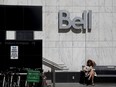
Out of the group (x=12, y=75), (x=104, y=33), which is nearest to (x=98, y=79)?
(x=104, y=33)

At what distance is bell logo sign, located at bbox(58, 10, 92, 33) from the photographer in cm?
2366

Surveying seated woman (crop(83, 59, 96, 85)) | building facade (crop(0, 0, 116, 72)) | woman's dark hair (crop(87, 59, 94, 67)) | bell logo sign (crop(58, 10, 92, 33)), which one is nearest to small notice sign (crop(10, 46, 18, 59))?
building facade (crop(0, 0, 116, 72))

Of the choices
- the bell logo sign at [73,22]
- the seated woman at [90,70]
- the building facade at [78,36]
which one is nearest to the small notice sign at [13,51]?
the building facade at [78,36]

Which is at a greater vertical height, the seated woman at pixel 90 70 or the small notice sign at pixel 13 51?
the small notice sign at pixel 13 51

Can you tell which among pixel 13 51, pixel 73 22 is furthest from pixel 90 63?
pixel 13 51

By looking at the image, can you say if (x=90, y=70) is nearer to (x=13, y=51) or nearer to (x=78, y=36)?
(x=78, y=36)

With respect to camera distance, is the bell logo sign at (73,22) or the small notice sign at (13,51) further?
the bell logo sign at (73,22)

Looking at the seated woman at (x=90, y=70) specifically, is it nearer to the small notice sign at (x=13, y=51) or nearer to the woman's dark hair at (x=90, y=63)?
the woman's dark hair at (x=90, y=63)

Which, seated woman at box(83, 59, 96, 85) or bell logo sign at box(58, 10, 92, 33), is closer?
seated woman at box(83, 59, 96, 85)

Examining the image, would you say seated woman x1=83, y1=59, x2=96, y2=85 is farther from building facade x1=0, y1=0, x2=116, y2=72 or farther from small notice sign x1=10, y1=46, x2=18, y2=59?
small notice sign x1=10, y1=46, x2=18, y2=59

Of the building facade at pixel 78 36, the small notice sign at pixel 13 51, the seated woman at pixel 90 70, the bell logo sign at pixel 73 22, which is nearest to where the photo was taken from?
the small notice sign at pixel 13 51

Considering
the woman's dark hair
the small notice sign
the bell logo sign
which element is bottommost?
the woman's dark hair

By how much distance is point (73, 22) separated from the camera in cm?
2370

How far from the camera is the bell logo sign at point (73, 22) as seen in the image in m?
23.7
